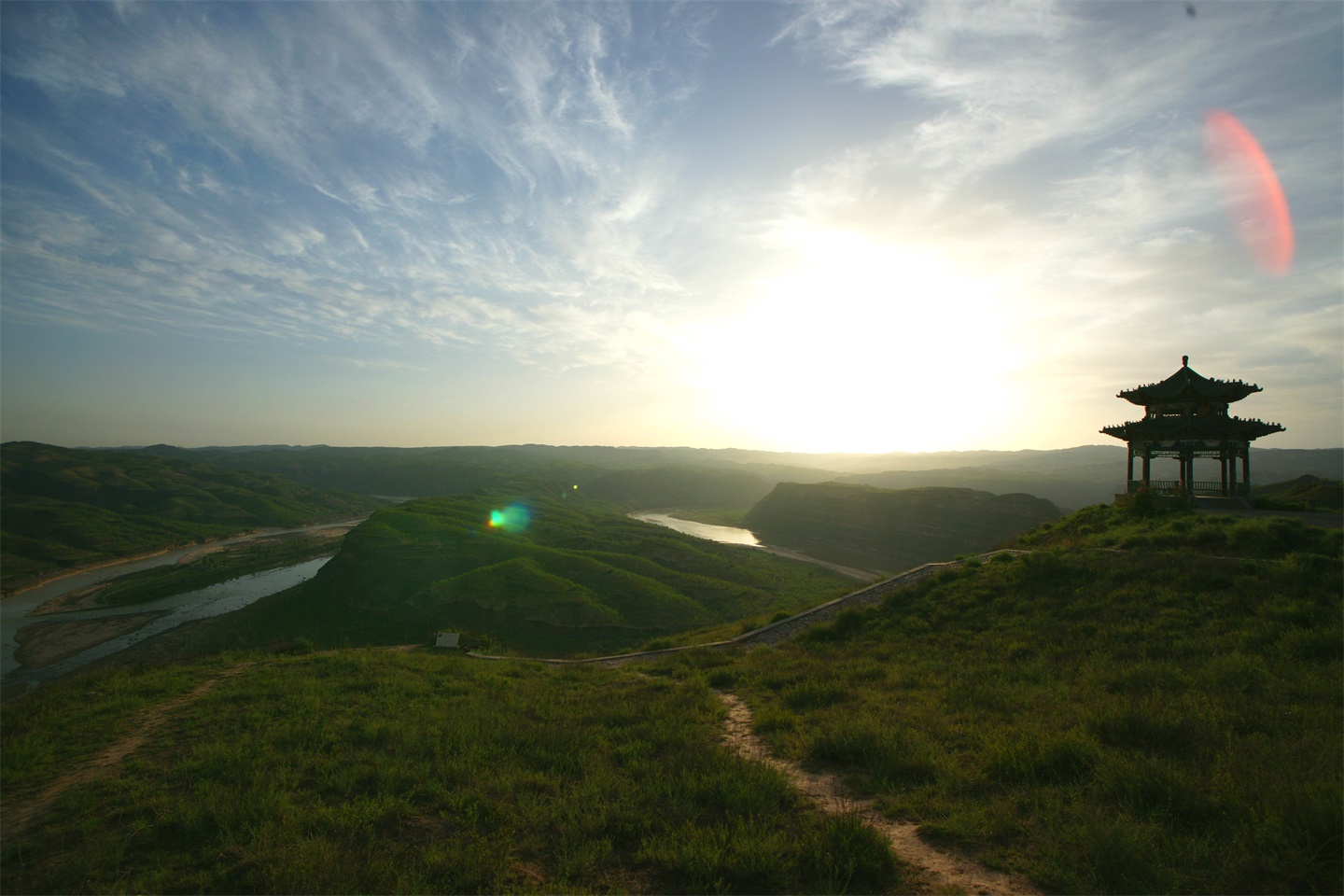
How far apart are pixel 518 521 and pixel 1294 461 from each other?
231 metres

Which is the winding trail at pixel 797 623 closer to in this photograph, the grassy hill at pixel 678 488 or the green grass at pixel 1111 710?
the green grass at pixel 1111 710

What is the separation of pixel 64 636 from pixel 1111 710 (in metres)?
60.6

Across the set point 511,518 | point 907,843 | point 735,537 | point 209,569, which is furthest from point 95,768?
point 735,537

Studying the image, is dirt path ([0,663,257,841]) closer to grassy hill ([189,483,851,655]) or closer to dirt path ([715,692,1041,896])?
dirt path ([715,692,1041,896])

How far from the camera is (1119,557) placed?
16328 mm

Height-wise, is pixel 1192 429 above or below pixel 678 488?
above

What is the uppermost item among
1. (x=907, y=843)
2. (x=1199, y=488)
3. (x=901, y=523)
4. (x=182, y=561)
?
(x=1199, y=488)

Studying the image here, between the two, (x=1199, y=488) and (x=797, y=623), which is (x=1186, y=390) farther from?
(x=797, y=623)

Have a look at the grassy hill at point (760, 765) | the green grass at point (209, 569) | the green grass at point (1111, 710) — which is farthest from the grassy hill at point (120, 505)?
the green grass at point (1111, 710)

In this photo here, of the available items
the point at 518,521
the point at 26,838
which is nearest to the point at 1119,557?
the point at 26,838

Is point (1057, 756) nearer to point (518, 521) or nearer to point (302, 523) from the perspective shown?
point (518, 521)

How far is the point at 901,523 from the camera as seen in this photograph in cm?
7269

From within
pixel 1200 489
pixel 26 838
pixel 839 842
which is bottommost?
pixel 26 838

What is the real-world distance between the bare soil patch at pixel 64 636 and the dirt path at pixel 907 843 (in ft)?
164
